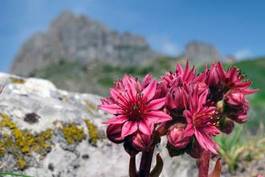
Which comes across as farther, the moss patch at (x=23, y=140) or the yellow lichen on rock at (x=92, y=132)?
the yellow lichen on rock at (x=92, y=132)

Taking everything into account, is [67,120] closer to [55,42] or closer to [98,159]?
[98,159]

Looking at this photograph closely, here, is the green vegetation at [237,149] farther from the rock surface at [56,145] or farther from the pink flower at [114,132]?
the pink flower at [114,132]

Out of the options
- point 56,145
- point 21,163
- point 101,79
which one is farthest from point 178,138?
point 101,79

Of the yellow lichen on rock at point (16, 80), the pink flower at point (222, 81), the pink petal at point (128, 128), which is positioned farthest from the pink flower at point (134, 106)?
the yellow lichen on rock at point (16, 80)

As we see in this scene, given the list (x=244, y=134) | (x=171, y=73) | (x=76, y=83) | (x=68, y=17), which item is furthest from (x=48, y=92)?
(x=68, y=17)

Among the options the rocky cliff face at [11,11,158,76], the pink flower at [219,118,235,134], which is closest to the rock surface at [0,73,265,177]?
the pink flower at [219,118,235,134]

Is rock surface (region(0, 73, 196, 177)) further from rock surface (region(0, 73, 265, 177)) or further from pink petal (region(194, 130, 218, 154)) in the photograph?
pink petal (region(194, 130, 218, 154))

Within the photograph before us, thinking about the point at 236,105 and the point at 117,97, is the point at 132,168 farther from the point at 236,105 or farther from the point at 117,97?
the point at 236,105
